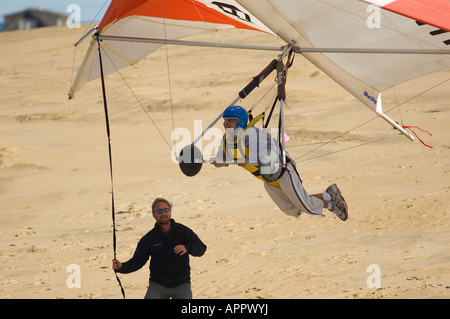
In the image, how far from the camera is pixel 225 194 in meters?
12.6

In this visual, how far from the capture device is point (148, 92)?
21.7 metres

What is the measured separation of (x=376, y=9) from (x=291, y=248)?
380 cm

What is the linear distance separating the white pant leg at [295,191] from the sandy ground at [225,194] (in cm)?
144

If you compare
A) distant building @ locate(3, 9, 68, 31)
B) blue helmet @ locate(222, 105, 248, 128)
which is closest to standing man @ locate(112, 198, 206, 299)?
blue helmet @ locate(222, 105, 248, 128)

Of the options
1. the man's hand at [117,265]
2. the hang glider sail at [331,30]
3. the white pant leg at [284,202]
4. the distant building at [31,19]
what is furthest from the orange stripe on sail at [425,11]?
the distant building at [31,19]

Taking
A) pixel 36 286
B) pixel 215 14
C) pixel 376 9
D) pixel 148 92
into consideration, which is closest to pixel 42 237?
pixel 36 286

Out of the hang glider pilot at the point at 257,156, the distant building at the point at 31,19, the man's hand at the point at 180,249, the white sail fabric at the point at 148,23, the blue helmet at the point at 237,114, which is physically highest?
the distant building at the point at 31,19

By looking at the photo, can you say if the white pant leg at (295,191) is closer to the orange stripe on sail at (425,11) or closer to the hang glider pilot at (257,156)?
the hang glider pilot at (257,156)

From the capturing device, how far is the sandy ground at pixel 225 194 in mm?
8750

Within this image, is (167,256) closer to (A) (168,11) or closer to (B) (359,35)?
(B) (359,35)

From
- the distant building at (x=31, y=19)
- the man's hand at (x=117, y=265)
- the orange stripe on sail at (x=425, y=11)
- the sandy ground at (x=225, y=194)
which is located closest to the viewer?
the orange stripe on sail at (x=425, y=11)

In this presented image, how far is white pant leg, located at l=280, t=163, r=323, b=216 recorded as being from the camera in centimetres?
663

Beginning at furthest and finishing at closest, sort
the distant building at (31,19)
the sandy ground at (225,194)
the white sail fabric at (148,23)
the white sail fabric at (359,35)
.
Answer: the distant building at (31,19), the sandy ground at (225,194), the white sail fabric at (148,23), the white sail fabric at (359,35)

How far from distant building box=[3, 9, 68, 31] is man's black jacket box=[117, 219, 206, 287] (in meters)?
48.0
